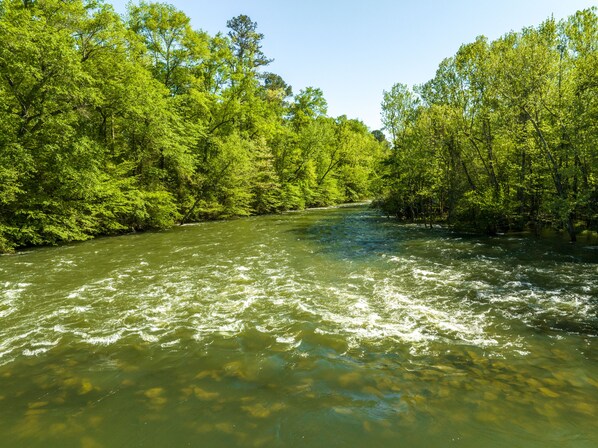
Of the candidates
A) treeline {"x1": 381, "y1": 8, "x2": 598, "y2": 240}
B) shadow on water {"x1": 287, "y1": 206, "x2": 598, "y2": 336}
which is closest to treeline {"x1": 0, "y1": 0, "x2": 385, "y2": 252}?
shadow on water {"x1": 287, "y1": 206, "x2": 598, "y2": 336}

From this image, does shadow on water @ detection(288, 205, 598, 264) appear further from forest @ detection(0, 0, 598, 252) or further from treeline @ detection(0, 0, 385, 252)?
treeline @ detection(0, 0, 385, 252)

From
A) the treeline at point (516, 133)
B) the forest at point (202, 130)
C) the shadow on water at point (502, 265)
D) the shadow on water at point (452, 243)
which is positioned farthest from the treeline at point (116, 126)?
the treeline at point (516, 133)

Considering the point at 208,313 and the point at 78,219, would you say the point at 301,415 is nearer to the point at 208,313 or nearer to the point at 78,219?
the point at 208,313

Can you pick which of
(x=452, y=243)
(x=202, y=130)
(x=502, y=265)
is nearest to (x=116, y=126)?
(x=202, y=130)

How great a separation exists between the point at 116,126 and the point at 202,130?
9157mm

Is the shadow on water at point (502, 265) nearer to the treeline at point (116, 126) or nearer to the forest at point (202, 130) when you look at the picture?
the forest at point (202, 130)

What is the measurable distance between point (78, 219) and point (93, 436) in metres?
17.7

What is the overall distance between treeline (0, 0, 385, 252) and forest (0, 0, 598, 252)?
94 mm

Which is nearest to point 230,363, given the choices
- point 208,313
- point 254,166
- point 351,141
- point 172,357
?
point 172,357

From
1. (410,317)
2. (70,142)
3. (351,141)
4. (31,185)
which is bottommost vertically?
(410,317)

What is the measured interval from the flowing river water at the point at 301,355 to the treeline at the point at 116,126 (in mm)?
6318

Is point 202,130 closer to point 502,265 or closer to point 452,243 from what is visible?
point 452,243

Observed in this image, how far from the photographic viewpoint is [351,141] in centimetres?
5772

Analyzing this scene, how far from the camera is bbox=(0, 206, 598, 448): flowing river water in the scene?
3.96m
